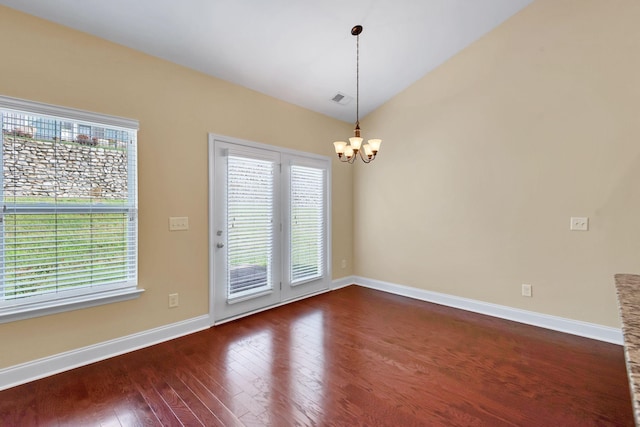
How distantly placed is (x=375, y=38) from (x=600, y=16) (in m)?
2.20

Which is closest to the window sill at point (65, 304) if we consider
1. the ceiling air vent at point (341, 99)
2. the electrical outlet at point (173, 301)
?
the electrical outlet at point (173, 301)

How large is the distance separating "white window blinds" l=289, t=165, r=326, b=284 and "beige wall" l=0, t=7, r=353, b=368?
800 mm

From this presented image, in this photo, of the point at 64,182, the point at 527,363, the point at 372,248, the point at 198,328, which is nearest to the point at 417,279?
the point at 372,248

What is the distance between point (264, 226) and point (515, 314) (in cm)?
321

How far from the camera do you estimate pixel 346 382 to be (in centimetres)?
226

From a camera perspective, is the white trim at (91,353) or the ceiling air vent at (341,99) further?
the ceiling air vent at (341,99)

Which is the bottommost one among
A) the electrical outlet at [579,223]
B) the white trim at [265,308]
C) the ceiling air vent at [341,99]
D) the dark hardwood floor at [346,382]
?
the dark hardwood floor at [346,382]

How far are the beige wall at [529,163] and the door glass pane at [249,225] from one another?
2.01 meters

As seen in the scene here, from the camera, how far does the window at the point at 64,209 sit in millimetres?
2209

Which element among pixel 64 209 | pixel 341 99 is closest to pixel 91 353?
pixel 64 209

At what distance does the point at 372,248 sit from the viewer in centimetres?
482

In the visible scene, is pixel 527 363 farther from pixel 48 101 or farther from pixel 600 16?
pixel 48 101

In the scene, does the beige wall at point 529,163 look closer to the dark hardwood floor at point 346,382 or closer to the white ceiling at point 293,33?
the white ceiling at point 293,33

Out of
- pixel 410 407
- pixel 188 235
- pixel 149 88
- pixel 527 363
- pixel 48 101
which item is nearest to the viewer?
pixel 410 407
